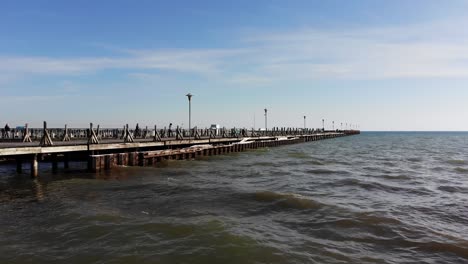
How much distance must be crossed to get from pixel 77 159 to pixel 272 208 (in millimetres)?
20334

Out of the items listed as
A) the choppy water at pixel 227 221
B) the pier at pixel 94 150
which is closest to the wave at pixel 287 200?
the choppy water at pixel 227 221

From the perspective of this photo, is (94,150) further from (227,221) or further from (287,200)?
(227,221)

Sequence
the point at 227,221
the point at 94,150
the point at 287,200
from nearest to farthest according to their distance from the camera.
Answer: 1. the point at 227,221
2. the point at 287,200
3. the point at 94,150

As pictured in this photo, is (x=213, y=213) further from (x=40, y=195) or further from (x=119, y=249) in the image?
(x=40, y=195)

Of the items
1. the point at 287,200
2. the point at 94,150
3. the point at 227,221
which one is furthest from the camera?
the point at 94,150

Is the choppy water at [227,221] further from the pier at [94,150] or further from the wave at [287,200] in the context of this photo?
the pier at [94,150]

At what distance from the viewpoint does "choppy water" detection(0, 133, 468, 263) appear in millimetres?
9180

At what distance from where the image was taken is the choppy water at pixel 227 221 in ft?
30.1

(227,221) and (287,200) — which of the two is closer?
(227,221)

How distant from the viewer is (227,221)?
39.8 feet

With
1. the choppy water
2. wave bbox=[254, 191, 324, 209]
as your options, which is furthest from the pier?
wave bbox=[254, 191, 324, 209]

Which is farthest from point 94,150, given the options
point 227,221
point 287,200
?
point 227,221

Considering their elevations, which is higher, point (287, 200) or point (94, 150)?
point (94, 150)

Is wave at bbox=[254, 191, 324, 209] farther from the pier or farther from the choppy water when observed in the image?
the pier
